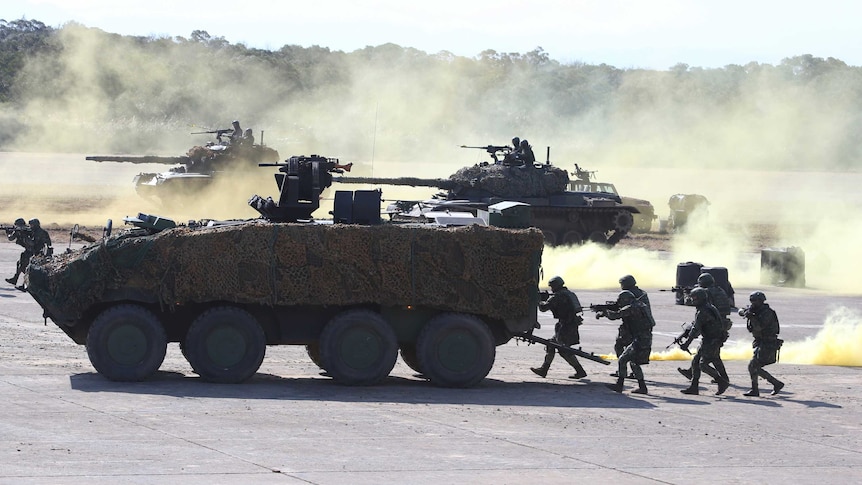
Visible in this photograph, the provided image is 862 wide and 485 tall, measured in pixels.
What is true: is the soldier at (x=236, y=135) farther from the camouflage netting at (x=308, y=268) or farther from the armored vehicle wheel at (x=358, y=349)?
the armored vehicle wheel at (x=358, y=349)

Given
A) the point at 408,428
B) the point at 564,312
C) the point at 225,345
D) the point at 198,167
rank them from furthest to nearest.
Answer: the point at 198,167 → the point at 564,312 → the point at 225,345 → the point at 408,428

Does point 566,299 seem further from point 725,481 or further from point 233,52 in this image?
point 233,52

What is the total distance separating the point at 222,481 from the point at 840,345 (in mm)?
12357

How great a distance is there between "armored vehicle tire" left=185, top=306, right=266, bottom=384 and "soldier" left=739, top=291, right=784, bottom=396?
590 centimetres

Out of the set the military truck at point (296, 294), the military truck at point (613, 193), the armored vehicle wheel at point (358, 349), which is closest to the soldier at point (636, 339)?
the military truck at point (296, 294)

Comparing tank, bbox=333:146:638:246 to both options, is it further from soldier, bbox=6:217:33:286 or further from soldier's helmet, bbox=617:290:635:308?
soldier's helmet, bbox=617:290:635:308

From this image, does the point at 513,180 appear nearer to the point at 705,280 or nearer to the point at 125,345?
the point at 705,280

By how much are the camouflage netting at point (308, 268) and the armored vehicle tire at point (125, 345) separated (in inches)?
12.6

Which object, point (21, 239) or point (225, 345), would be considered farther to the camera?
point (21, 239)

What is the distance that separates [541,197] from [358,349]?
21692 millimetres

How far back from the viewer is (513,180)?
123ft

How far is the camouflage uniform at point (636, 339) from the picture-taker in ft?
56.7

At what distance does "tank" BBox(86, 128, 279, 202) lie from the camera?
50281 millimetres

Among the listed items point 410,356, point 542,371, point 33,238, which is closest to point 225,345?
point 410,356
